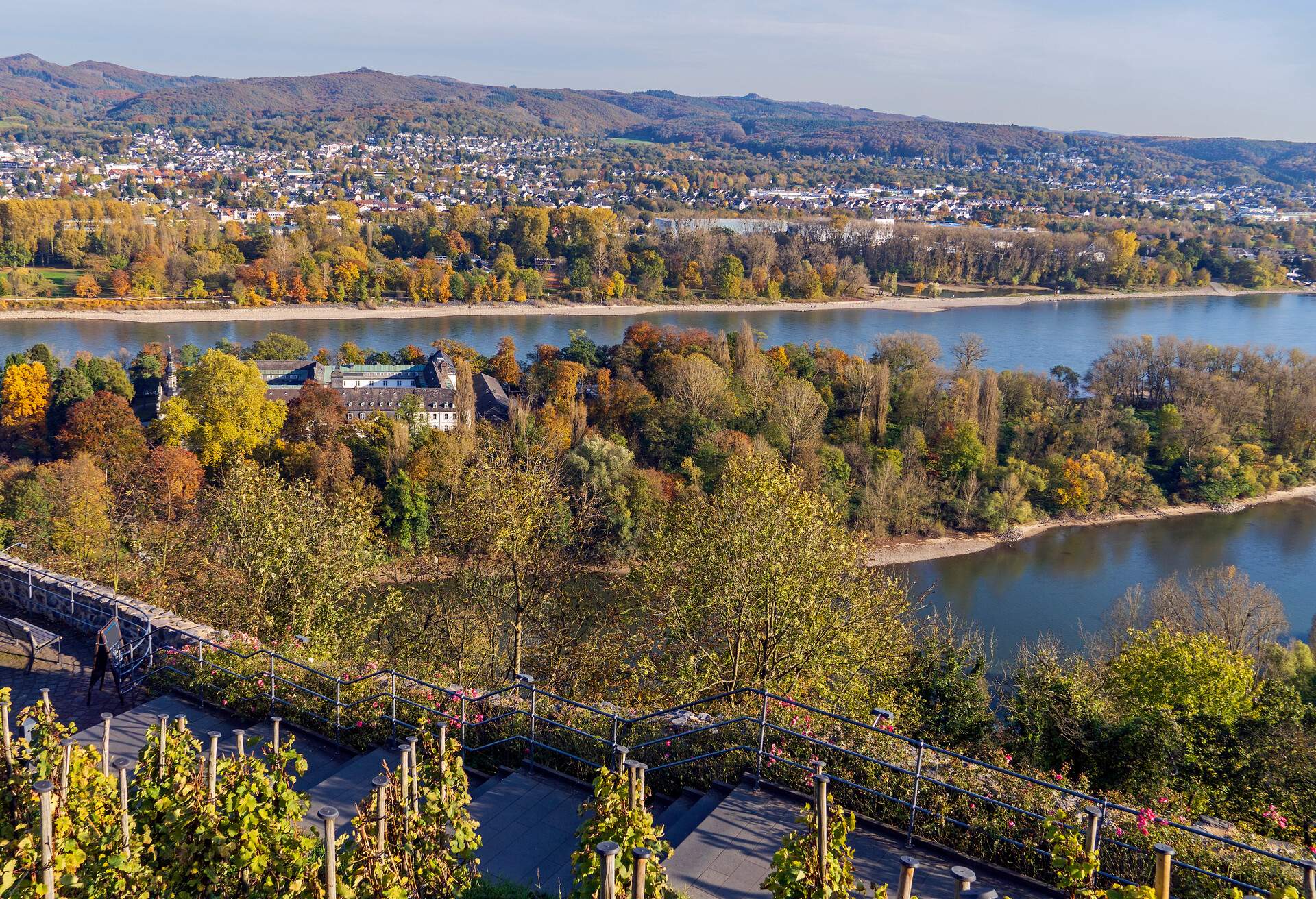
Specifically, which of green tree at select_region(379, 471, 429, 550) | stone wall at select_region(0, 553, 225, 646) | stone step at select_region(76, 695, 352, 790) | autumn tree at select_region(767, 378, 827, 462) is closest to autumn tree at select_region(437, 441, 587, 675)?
stone wall at select_region(0, 553, 225, 646)

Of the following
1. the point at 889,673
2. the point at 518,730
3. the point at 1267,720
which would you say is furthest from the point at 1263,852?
the point at 1267,720

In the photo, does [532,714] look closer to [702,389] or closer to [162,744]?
[162,744]

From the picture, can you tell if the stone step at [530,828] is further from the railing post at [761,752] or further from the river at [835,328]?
the river at [835,328]

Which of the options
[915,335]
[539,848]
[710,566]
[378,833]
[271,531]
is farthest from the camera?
[915,335]

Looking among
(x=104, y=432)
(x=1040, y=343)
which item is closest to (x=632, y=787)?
(x=104, y=432)

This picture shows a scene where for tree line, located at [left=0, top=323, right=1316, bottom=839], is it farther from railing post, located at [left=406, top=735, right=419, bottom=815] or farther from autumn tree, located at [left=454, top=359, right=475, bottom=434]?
railing post, located at [left=406, top=735, right=419, bottom=815]

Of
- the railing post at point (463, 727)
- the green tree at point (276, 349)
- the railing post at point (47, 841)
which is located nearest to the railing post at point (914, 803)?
the railing post at point (463, 727)

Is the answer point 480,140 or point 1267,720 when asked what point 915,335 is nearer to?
point 1267,720
